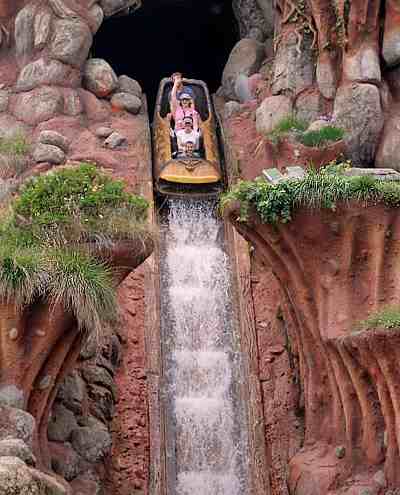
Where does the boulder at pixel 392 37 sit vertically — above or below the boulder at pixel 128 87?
below

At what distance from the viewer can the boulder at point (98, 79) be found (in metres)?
20.2

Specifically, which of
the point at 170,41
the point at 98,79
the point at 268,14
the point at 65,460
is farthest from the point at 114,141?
the point at 65,460

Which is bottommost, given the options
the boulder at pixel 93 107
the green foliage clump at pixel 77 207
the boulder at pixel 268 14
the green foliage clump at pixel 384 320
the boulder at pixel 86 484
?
the boulder at pixel 86 484

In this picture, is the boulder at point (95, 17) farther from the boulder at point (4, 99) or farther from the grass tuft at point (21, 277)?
the grass tuft at point (21, 277)

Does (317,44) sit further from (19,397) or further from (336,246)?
(19,397)

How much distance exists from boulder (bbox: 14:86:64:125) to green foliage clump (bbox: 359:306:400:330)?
1083 centimetres

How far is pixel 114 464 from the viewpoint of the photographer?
12703 millimetres

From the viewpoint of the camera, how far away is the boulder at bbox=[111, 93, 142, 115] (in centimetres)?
2039

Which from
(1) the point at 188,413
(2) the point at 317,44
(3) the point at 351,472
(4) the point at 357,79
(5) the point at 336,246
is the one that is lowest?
(3) the point at 351,472

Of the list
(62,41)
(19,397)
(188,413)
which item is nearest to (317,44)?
(62,41)

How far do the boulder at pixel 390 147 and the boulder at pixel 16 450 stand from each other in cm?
1015

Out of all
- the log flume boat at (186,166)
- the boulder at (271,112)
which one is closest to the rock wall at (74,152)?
the log flume boat at (186,166)

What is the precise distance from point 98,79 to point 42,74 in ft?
4.79

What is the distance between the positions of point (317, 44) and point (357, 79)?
1.75 meters
